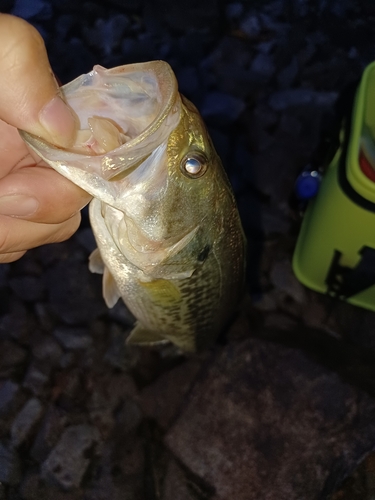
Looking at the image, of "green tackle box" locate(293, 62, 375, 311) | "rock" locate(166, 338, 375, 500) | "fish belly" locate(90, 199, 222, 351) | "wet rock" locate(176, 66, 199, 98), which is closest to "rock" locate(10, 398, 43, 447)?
"rock" locate(166, 338, 375, 500)

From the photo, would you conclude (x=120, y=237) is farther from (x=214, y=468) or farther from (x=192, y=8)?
(x=192, y=8)

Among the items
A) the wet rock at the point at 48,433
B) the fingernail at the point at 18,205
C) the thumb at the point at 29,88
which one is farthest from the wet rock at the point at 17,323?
the thumb at the point at 29,88

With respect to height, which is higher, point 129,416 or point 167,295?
point 167,295

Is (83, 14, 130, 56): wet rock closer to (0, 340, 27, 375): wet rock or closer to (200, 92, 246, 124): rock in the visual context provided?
(200, 92, 246, 124): rock

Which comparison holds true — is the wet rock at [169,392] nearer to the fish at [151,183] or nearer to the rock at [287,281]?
the rock at [287,281]

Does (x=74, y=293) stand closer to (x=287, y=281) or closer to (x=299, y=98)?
(x=287, y=281)

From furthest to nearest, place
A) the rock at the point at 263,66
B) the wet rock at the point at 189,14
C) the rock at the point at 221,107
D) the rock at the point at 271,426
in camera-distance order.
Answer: the wet rock at the point at 189,14 < the rock at the point at 263,66 < the rock at the point at 221,107 < the rock at the point at 271,426

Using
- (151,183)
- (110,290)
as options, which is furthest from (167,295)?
(151,183)
